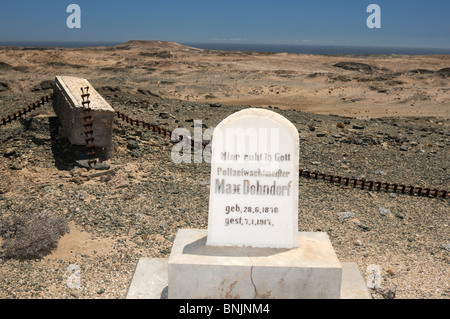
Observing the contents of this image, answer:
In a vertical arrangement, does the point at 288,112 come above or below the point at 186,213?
above

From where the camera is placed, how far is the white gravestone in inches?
237

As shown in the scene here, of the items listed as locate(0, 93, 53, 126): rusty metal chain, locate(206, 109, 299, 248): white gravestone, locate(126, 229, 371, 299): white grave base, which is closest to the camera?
locate(126, 229, 371, 299): white grave base

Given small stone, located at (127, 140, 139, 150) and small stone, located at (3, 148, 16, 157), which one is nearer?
small stone, located at (3, 148, 16, 157)

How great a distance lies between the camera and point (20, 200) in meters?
9.76

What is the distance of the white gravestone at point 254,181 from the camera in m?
6.02

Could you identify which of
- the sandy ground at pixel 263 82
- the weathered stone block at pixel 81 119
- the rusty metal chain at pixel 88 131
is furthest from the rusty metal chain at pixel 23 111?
the sandy ground at pixel 263 82

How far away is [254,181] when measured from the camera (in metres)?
6.11

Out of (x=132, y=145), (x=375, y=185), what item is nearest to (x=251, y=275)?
(x=375, y=185)

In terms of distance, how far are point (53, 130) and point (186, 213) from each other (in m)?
6.51

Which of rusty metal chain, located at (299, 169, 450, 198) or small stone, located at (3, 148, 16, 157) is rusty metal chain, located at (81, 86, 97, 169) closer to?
small stone, located at (3, 148, 16, 157)

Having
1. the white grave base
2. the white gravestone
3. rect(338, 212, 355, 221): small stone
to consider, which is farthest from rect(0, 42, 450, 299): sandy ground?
the white gravestone

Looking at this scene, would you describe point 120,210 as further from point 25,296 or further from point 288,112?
point 288,112
